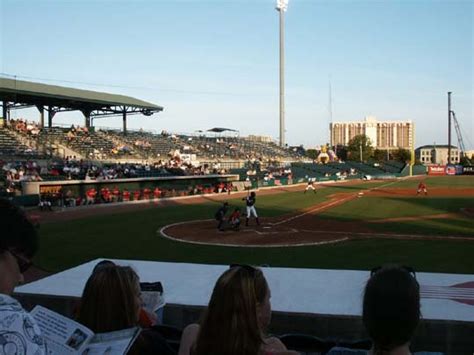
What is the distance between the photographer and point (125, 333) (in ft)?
8.57

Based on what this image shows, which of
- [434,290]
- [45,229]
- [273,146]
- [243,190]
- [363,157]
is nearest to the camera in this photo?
[434,290]

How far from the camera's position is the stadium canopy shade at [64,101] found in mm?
39594

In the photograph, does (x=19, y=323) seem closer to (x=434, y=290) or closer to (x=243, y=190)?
(x=434, y=290)

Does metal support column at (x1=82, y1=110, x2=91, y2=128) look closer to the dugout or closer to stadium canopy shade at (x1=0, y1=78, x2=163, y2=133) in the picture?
stadium canopy shade at (x1=0, y1=78, x2=163, y2=133)

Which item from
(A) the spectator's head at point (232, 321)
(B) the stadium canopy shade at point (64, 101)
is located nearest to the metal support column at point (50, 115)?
(B) the stadium canopy shade at point (64, 101)

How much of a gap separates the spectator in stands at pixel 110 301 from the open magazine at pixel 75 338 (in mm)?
166

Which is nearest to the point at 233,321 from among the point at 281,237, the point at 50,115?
the point at 281,237

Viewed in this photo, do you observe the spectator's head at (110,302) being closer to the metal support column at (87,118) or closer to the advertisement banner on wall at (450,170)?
the metal support column at (87,118)

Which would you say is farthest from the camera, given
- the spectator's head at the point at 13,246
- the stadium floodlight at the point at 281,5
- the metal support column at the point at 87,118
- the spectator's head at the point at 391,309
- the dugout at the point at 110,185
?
the stadium floodlight at the point at 281,5

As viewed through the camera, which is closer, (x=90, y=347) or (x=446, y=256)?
(x=90, y=347)

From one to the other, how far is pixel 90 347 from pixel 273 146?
7812cm

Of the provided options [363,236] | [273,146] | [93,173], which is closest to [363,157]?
[273,146]

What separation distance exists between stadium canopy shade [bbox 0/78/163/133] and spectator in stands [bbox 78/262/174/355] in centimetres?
3801

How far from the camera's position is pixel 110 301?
9.21 feet
